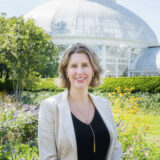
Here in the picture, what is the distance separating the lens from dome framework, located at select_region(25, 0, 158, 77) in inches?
1230

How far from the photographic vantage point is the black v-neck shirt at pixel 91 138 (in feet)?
7.01

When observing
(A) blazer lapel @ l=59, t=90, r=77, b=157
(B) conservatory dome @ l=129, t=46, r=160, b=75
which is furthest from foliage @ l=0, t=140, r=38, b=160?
(B) conservatory dome @ l=129, t=46, r=160, b=75

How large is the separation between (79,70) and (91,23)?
3032 cm

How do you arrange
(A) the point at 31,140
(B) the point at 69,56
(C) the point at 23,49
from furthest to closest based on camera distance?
1. (C) the point at 23,49
2. (A) the point at 31,140
3. (B) the point at 69,56

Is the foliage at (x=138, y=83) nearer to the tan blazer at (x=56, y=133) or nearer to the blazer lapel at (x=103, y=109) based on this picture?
the blazer lapel at (x=103, y=109)

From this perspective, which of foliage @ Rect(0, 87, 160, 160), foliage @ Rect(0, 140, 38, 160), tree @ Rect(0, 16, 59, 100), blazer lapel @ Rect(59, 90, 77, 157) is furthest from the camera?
tree @ Rect(0, 16, 59, 100)

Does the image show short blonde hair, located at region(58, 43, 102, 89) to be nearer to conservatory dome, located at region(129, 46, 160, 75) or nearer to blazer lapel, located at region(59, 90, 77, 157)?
blazer lapel, located at region(59, 90, 77, 157)

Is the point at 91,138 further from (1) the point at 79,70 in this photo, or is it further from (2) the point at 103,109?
(1) the point at 79,70

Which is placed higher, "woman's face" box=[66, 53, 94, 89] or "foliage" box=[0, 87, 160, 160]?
"woman's face" box=[66, 53, 94, 89]

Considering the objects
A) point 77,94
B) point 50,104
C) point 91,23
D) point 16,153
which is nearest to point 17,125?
point 16,153

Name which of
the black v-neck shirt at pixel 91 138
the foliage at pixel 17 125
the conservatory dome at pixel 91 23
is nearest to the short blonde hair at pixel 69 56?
the black v-neck shirt at pixel 91 138

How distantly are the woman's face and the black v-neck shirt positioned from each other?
29cm

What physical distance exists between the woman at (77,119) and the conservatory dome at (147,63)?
29959mm

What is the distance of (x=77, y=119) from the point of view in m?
2.21
